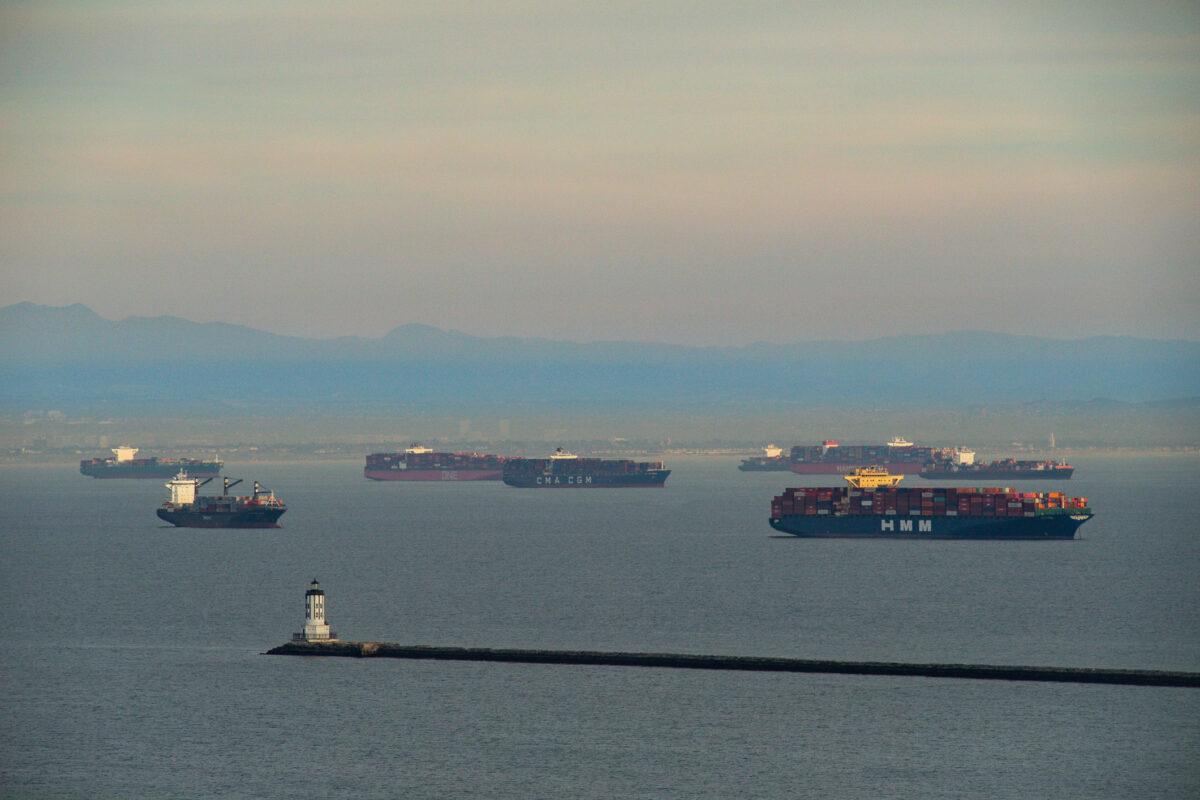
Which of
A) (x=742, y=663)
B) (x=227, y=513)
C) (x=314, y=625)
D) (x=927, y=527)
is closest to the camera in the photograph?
(x=742, y=663)

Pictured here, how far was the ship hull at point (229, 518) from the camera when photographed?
5694 inches

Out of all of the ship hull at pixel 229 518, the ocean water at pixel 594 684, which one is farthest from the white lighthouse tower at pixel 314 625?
the ship hull at pixel 229 518

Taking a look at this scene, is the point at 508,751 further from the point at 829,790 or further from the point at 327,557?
the point at 327,557

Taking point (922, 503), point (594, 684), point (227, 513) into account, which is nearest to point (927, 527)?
point (922, 503)

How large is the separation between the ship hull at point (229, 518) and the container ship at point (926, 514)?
134 feet

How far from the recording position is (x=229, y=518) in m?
145

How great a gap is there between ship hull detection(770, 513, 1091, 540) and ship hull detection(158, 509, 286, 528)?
135ft

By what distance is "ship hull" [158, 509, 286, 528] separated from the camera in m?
145

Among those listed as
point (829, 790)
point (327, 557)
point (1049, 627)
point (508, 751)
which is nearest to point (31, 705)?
point (508, 751)

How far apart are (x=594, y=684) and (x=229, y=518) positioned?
296 feet

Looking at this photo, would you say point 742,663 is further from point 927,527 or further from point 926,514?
point 926,514

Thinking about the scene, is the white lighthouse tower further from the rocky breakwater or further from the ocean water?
the ocean water

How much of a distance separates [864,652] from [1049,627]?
11687mm

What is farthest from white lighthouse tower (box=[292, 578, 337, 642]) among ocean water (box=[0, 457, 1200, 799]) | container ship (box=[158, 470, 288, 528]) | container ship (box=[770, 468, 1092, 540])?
container ship (box=[158, 470, 288, 528])
